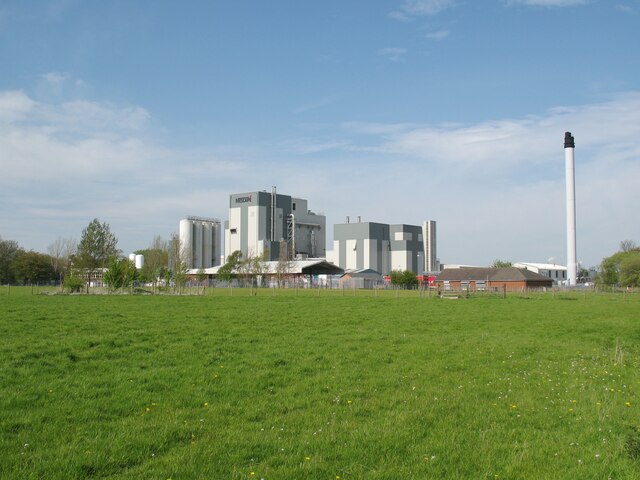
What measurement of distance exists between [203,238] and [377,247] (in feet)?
148

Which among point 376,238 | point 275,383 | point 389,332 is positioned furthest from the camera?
point 376,238

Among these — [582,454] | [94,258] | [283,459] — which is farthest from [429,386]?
[94,258]

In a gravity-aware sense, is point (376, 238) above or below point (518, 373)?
above

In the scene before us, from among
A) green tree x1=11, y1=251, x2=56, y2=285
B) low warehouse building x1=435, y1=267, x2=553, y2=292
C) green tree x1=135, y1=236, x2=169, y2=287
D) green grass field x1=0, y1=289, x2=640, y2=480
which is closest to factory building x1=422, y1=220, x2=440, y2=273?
low warehouse building x1=435, y1=267, x2=553, y2=292

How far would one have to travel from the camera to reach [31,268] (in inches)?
4405

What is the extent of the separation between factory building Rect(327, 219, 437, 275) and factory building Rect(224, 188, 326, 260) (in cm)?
1004

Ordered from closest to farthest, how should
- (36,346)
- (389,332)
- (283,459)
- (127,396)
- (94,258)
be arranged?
(283,459) < (127,396) < (36,346) < (389,332) < (94,258)

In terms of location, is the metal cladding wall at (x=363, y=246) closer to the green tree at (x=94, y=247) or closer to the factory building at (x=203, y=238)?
the factory building at (x=203, y=238)

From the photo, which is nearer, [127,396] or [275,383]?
[127,396]

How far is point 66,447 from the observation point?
22.9ft

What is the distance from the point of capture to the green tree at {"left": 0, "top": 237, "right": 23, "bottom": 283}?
11275cm

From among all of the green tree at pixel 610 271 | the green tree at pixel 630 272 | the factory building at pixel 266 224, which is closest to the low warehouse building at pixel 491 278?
the green tree at pixel 610 271

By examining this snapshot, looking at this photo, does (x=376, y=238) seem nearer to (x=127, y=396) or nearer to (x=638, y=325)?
(x=638, y=325)

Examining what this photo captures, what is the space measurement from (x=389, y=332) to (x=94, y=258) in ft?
239
